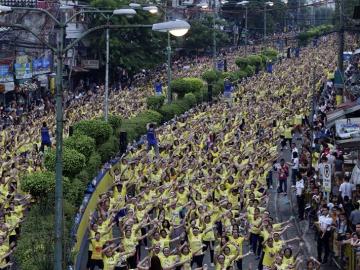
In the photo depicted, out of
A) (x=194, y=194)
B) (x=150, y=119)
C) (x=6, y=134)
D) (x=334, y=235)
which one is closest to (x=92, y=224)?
(x=194, y=194)

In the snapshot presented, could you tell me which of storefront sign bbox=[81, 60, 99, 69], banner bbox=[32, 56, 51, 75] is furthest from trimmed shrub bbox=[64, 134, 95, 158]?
storefront sign bbox=[81, 60, 99, 69]

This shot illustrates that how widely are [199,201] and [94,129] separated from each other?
7.22 meters

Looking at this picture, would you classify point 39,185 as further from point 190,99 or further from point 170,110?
point 190,99

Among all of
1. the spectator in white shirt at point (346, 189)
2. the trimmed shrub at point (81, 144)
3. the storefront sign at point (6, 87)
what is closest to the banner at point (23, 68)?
the storefront sign at point (6, 87)

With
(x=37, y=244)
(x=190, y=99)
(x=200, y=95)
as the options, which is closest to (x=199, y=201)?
(x=37, y=244)

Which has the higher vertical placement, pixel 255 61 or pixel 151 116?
pixel 255 61

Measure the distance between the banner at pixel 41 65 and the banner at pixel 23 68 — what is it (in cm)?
79

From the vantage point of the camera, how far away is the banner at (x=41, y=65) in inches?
1658

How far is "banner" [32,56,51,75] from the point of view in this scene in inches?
1658

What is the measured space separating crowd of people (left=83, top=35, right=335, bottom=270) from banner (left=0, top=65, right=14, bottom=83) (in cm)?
1138

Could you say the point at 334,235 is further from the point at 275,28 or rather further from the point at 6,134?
the point at 275,28

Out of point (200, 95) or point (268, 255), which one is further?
point (200, 95)

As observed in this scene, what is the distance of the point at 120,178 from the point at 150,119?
12.3 metres

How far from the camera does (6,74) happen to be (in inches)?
1529
